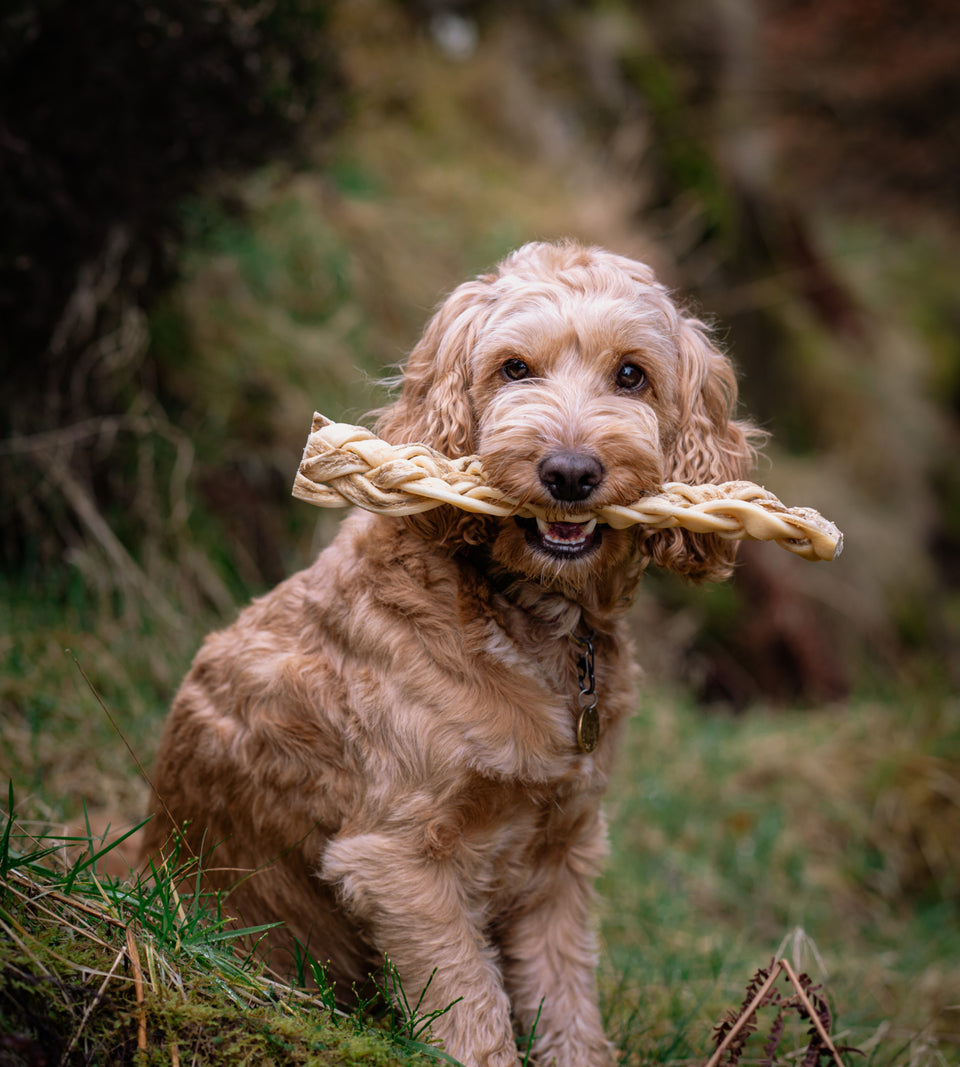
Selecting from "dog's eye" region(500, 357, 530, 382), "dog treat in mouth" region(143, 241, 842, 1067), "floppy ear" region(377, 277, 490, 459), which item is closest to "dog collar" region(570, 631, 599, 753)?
"dog treat in mouth" region(143, 241, 842, 1067)

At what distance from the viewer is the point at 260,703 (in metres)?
3.04

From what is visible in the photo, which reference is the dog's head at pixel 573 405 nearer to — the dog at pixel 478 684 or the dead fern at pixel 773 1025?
the dog at pixel 478 684

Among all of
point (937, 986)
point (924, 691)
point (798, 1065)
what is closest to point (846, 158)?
point (924, 691)

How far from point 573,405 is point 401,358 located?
4.31 metres

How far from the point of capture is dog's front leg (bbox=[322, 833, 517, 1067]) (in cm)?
274

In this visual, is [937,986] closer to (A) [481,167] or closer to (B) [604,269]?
(B) [604,269]

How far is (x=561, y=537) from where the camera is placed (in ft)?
9.30

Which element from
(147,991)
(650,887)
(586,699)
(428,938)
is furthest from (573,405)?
(650,887)

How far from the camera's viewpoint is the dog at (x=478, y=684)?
2.77m

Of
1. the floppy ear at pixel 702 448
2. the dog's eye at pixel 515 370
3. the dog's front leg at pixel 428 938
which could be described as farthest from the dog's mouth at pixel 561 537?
the dog's front leg at pixel 428 938

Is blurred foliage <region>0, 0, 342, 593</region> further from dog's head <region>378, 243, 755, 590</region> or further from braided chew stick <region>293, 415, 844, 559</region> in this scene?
braided chew stick <region>293, 415, 844, 559</region>

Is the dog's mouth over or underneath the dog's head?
underneath

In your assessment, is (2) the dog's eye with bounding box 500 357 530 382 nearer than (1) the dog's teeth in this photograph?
No

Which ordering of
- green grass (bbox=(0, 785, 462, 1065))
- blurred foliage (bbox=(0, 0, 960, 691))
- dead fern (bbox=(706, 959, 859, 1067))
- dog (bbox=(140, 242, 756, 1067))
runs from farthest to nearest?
1. blurred foliage (bbox=(0, 0, 960, 691))
2. dog (bbox=(140, 242, 756, 1067))
3. dead fern (bbox=(706, 959, 859, 1067))
4. green grass (bbox=(0, 785, 462, 1065))
